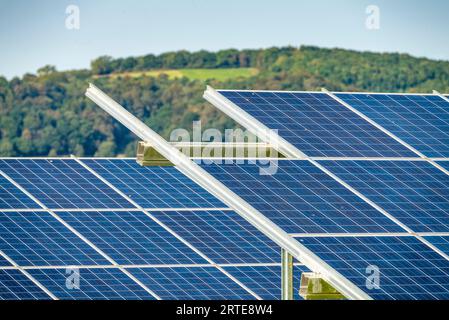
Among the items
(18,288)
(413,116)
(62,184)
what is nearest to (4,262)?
(18,288)

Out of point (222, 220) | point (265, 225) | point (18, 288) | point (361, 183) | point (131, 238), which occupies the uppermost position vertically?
point (361, 183)

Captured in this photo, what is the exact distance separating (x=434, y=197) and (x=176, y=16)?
145136 mm

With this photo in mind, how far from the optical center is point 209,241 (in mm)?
47094

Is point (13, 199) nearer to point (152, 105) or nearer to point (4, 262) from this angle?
point (4, 262)

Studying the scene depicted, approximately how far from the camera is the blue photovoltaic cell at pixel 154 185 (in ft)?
162

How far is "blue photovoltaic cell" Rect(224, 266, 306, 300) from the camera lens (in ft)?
149

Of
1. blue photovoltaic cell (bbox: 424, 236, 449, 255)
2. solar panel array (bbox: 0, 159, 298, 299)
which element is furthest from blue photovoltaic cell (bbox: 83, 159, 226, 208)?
blue photovoltaic cell (bbox: 424, 236, 449, 255)

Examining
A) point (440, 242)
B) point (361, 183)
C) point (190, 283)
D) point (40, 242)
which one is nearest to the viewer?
point (440, 242)

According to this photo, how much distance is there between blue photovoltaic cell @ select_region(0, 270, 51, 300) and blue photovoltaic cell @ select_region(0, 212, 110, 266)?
25.3 inches

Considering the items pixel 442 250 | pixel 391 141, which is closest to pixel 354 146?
pixel 391 141

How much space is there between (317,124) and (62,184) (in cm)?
1215

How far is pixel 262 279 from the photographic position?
151 feet

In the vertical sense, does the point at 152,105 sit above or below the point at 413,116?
below
